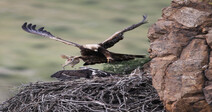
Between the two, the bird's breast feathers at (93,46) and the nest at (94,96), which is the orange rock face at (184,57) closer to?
the nest at (94,96)

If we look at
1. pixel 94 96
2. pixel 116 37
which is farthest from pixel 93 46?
pixel 94 96

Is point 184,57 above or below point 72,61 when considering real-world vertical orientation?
below

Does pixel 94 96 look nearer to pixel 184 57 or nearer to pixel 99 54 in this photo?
pixel 184 57

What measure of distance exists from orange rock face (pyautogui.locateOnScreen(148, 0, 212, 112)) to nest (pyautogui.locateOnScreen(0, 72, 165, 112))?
0.79 metres

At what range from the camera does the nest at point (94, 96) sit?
5.88 metres

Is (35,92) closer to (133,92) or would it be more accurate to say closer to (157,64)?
(133,92)

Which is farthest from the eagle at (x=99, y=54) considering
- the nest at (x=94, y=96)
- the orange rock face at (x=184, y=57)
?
the orange rock face at (x=184, y=57)

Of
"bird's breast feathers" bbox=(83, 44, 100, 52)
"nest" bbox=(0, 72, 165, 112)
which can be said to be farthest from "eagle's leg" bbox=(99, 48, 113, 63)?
"nest" bbox=(0, 72, 165, 112)

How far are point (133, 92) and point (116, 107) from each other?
48 centimetres

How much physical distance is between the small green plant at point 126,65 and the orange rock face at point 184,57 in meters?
2.46

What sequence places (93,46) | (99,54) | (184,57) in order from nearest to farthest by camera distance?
(184,57), (93,46), (99,54)

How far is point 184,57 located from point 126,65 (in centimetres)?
314

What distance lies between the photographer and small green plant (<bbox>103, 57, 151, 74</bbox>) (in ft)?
25.8

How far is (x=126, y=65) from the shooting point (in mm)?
8086
